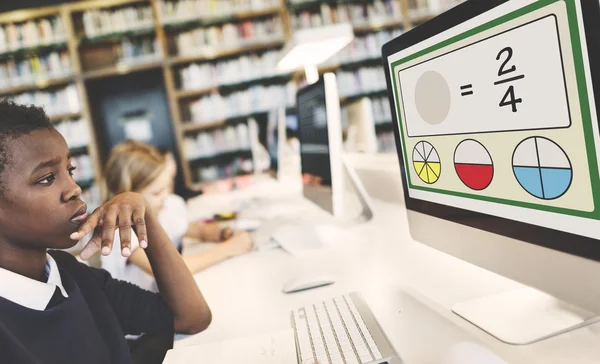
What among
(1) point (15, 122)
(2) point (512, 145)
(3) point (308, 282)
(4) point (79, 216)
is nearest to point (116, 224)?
(4) point (79, 216)

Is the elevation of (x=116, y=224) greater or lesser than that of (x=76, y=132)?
lesser

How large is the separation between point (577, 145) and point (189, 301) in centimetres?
74

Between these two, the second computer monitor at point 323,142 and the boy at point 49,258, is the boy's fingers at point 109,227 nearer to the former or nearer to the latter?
the boy at point 49,258

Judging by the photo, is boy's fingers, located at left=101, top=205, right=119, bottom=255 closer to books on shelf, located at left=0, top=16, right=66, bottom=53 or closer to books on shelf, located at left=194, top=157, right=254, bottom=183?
books on shelf, located at left=194, top=157, right=254, bottom=183

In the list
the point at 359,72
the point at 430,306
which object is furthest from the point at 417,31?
the point at 359,72

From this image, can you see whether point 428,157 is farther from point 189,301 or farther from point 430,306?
point 189,301

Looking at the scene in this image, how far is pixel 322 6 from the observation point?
14.4 feet

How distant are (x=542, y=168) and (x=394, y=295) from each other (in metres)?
0.42

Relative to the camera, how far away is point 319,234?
1.40m

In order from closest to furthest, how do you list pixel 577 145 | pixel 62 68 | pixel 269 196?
pixel 577 145
pixel 269 196
pixel 62 68

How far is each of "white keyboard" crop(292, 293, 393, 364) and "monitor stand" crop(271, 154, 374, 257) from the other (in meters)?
0.45

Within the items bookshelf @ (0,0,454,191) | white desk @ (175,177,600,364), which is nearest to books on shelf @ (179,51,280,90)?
bookshelf @ (0,0,454,191)

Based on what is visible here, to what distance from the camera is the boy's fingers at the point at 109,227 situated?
0.79m

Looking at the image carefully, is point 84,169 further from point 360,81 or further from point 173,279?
point 173,279
